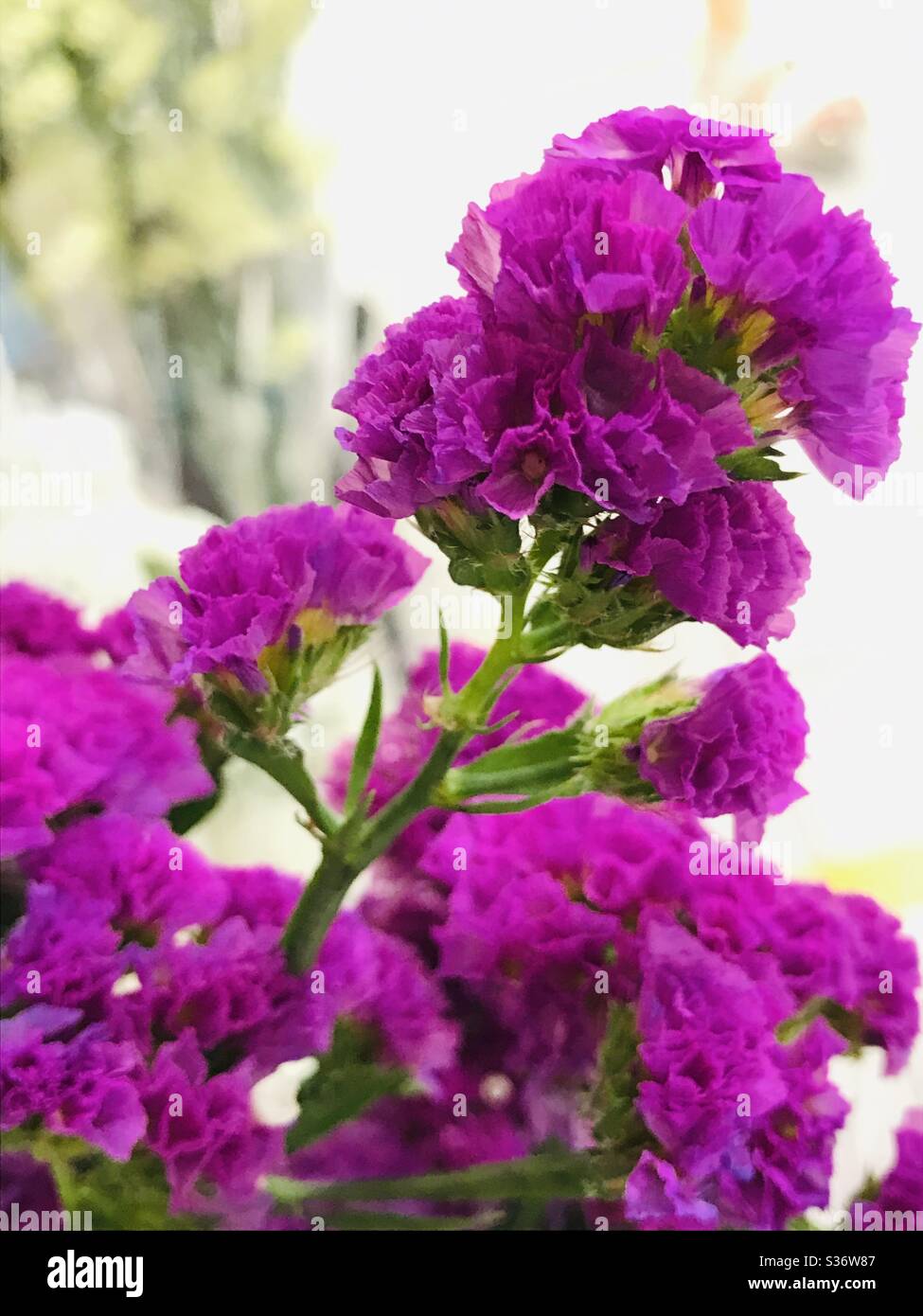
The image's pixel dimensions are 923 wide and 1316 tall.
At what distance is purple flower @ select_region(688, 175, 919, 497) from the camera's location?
38 centimetres

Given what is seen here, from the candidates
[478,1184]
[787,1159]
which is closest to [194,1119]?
[478,1184]

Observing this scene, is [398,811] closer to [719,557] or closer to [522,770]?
[522,770]

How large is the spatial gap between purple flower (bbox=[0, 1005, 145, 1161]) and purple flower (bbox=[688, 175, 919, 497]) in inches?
15.1

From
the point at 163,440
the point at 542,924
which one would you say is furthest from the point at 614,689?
the point at 163,440

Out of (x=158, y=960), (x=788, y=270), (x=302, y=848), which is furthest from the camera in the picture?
(x=302, y=848)

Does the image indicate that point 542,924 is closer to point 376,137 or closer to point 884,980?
point 884,980

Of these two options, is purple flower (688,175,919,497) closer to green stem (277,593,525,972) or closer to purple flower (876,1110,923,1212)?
green stem (277,593,525,972)

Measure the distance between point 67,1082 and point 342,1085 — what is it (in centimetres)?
15

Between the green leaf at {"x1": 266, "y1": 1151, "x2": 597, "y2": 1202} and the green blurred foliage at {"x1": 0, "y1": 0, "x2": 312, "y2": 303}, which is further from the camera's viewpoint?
the green blurred foliage at {"x1": 0, "y1": 0, "x2": 312, "y2": 303}

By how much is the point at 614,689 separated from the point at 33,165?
1.60 ft

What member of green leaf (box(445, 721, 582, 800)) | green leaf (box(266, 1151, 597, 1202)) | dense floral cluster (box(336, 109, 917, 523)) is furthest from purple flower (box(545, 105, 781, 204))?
green leaf (box(266, 1151, 597, 1202))

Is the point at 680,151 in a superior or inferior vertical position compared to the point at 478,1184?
superior

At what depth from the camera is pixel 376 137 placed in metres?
0.72

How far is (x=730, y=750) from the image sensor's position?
1.46 ft
